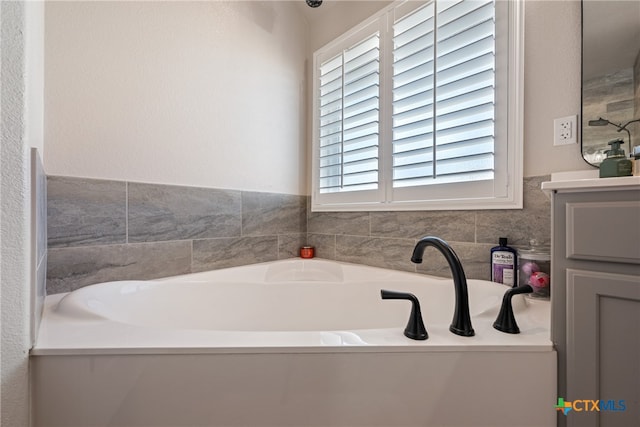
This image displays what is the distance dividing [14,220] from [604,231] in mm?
1278

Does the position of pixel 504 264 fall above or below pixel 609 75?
below

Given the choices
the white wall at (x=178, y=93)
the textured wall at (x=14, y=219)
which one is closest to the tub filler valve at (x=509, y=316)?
the textured wall at (x=14, y=219)

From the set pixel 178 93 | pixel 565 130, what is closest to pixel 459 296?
pixel 565 130

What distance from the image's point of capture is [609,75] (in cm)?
95

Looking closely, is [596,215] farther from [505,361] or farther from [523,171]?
[523,171]

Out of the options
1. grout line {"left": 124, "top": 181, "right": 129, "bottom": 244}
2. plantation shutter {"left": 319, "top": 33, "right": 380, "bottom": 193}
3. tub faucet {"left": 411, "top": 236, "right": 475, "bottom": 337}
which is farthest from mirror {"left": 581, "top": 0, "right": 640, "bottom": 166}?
grout line {"left": 124, "top": 181, "right": 129, "bottom": 244}

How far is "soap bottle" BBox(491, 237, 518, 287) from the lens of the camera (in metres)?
1.10

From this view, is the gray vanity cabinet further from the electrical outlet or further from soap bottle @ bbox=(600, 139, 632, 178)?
the electrical outlet

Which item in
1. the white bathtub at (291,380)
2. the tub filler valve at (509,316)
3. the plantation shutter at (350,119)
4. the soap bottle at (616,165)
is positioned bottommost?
the white bathtub at (291,380)

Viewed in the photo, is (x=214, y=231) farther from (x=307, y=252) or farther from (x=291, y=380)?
(x=291, y=380)

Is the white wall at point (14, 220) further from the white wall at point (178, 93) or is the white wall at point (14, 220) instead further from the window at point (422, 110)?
the window at point (422, 110)

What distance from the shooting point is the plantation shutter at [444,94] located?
119cm

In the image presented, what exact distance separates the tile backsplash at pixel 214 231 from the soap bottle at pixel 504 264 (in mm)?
47

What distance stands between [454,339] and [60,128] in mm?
1571
